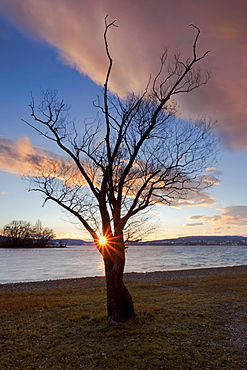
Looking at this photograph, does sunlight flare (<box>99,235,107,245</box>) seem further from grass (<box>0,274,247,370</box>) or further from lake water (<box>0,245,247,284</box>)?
lake water (<box>0,245,247,284</box>)

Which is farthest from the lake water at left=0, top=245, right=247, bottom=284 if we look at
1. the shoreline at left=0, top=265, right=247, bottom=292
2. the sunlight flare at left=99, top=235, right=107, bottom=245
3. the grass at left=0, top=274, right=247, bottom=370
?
the sunlight flare at left=99, top=235, right=107, bottom=245

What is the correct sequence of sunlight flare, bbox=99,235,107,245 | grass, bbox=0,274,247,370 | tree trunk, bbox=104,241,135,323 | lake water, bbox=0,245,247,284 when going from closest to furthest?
grass, bbox=0,274,247,370 < tree trunk, bbox=104,241,135,323 < sunlight flare, bbox=99,235,107,245 < lake water, bbox=0,245,247,284

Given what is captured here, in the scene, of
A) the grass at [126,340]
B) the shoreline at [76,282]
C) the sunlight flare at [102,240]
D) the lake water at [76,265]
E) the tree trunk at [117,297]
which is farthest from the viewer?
the lake water at [76,265]

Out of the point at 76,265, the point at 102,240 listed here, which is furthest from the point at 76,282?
the point at 76,265

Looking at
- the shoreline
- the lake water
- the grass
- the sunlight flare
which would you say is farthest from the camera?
the lake water

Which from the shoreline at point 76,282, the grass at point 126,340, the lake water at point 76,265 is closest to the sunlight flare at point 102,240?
the grass at point 126,340

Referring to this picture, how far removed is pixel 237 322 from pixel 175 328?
2.80 metres

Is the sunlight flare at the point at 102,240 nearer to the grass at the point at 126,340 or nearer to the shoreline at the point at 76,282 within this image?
the grass at the point at 126,340

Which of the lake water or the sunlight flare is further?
the lake water

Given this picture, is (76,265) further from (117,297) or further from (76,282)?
(117,297)

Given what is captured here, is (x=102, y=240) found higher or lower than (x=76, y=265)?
higher

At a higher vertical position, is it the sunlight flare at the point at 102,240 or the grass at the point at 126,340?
the sunlight flare at the point at 102,240

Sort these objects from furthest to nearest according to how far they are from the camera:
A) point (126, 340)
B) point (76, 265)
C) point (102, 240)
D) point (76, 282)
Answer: point (76, 265) < point (76, 282) < point (102, 240) < point (126, 340)

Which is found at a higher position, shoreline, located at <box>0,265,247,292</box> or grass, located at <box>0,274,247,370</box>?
grass, located at <box>0,274,247,370</box>
